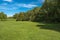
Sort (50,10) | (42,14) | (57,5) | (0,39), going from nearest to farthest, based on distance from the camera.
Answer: (0,39), (57,5), (50,10), (42,14)

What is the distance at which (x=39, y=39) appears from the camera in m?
9.94

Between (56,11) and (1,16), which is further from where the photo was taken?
(1,16)

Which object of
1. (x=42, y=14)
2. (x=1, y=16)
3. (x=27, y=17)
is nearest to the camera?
(x=42, y=14)

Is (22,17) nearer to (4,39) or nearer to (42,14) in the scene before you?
(42,14)

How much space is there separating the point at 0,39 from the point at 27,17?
108ft

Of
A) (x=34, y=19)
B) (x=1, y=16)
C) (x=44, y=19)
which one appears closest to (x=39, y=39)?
(x=44, y=19)

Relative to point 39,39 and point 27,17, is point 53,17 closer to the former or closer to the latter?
point 27,17

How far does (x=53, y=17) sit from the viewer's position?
30797 millimetres

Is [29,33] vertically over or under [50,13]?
under

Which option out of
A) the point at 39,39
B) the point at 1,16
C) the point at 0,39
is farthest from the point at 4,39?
the point at 1,16

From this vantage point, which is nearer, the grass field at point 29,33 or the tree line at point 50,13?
the grass field at point 29,33

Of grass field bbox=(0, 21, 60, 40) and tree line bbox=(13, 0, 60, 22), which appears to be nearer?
grass field bbox=(0, 21, 60, 40)

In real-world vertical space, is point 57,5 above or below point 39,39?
above

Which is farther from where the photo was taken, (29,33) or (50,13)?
(50,13)
